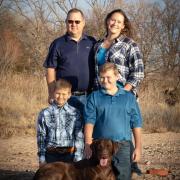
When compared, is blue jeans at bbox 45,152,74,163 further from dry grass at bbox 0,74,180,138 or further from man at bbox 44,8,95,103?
dry grass at bbox 0,74,180,138

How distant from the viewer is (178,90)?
1698 cm

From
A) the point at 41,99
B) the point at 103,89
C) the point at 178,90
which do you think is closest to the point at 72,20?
the point at 103,89

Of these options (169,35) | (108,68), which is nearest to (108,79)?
(108,68)

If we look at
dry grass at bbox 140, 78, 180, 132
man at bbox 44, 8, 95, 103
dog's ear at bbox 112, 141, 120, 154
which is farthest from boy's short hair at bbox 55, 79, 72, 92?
dry grass at bbox 140, 78, 180, 132

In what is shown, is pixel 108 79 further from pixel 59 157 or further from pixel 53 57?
pixel 59 157

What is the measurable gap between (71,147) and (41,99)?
9313mm

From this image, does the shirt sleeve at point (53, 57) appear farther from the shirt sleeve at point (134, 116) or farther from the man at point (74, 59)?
the shirt sleeve at point (134, 116)

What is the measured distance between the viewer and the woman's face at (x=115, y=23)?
493 centimetres

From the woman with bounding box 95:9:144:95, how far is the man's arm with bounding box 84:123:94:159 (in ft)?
1.96

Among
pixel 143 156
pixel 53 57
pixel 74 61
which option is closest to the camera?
pixel 74 61

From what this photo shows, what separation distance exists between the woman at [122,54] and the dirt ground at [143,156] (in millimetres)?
2213

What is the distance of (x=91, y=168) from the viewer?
4535 millimetres

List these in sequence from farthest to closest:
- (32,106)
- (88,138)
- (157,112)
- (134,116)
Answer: (32,106)
(157,112)
(134,116)
(88,138)

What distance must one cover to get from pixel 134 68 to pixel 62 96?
86 cm
